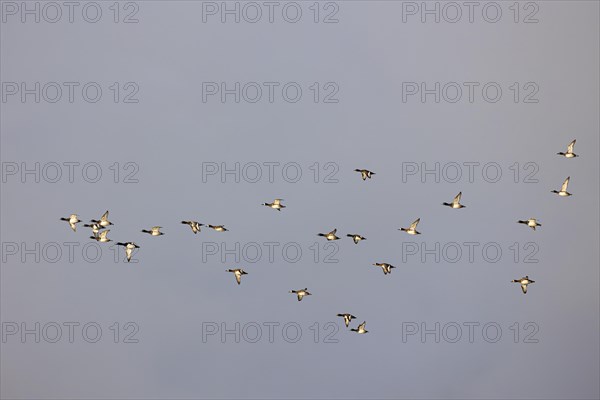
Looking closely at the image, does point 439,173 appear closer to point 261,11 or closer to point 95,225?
point 261,11

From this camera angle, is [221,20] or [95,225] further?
[221,20]

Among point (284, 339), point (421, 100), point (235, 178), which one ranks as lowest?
point (284, 339)

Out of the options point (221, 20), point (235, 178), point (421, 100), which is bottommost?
point (235, 178)

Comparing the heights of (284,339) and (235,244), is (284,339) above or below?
below

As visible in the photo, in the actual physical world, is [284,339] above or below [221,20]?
below

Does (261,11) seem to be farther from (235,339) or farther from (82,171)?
(235,339)

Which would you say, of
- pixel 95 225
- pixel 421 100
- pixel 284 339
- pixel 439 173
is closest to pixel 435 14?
pixel 421 100

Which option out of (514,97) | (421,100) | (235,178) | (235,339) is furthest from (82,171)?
(514,97)

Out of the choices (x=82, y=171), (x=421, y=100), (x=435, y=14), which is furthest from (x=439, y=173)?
(x=82, y=171)

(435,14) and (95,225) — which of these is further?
(435,14)
